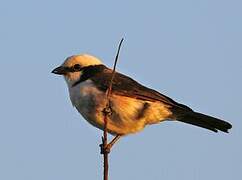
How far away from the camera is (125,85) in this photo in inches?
299

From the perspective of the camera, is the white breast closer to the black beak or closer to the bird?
the bird

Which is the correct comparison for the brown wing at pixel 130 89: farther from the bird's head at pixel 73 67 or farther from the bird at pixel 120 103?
the bird's head at pixel 73 67

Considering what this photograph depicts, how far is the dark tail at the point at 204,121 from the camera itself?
24.5 feet

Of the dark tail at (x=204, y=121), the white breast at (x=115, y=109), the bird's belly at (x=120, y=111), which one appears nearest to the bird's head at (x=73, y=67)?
the white breast at (x=115, y=109)

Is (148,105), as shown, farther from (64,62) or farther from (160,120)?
(64,62)

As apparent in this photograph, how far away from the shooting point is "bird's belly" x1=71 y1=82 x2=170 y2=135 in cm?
703

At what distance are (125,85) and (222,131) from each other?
138cm

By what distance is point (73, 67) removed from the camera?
7918 millimetres

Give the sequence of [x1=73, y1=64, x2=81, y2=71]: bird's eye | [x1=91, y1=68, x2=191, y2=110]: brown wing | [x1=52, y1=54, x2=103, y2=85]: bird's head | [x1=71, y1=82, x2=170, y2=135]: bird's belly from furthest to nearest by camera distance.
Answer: [x1=73, y1=64, x2=81, y2=71]: bird's eye, [x1=52, y1=54, x2=103, y2=85]: bird's head, [x1=91, y1=68, x2=191, y2=110]: brown wing, [x1=71, y1=82, x2=170, y2=135]: bird's belly

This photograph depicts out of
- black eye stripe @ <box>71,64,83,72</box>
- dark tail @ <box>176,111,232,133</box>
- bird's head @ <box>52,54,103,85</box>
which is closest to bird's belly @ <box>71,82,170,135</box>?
dark tail @ <box>176,111,232,133</box>

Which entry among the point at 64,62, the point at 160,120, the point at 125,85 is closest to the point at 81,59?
the point at 64,62

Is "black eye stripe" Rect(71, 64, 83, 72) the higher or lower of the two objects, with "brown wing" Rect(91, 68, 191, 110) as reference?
higher

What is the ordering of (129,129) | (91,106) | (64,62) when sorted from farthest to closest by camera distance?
(64,62) < (129,129) < (91,106)

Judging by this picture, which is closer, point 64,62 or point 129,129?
point 129,129
